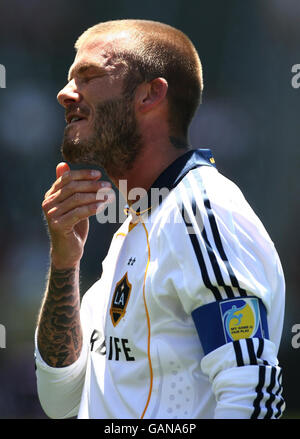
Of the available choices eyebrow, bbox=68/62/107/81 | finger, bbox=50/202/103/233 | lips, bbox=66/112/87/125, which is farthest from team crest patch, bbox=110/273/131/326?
eyebrow, bbox=68/62/107/81

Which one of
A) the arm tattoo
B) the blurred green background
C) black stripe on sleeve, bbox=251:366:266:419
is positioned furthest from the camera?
the blurred green background

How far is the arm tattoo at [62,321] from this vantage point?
221 cm

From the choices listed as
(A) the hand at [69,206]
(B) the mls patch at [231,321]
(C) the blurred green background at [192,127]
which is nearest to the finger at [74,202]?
(A) the hand at [69,206]

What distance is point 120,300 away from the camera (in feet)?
6.33

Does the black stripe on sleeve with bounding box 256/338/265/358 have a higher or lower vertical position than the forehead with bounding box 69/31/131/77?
lower

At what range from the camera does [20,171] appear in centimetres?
626

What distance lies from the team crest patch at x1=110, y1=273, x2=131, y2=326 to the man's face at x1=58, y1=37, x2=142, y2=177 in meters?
0.42

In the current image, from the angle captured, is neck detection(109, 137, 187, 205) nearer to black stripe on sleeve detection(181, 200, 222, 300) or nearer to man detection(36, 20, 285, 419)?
man detection(36, 20, 285, 419)

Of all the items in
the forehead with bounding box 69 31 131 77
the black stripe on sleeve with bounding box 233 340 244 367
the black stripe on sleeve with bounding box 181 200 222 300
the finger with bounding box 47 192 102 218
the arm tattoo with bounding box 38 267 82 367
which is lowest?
the arm tattoo with bounding box 38 267 82 367

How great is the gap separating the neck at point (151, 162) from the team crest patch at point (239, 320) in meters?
0.60

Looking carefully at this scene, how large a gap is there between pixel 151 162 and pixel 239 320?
693mm

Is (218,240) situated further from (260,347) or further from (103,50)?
(103,50)

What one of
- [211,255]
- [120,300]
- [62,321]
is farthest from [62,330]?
[211,255]

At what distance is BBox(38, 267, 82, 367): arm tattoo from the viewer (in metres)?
2.21
